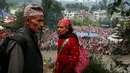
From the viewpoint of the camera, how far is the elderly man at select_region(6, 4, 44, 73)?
6.32 feet

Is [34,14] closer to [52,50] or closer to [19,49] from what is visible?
[19,49]

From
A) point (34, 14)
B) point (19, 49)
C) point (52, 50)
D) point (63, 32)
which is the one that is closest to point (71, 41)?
point (63, 32)

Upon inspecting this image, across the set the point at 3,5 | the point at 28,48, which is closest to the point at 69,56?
the point at 28,48

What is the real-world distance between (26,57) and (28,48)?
6 cm

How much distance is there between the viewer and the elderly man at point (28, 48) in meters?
1.93

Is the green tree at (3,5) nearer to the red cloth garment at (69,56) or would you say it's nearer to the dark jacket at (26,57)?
the red cloth garment at (69,56)

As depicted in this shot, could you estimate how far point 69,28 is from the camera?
313cm

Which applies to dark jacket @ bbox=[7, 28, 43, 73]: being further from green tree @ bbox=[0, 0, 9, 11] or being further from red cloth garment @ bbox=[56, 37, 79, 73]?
green tree @ bbox=[0, 0, 9, 11]

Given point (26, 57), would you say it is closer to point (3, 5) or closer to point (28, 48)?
point (28, 48)

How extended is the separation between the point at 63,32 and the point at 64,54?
223 millimetres

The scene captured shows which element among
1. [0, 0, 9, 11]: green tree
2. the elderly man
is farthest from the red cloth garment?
[0, 0, 9, 11]: green tree

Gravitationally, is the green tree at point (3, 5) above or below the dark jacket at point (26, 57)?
below

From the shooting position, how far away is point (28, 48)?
78.8 inches

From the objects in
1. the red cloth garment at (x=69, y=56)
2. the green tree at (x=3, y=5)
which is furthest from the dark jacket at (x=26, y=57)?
the green tree at (x=3, y=5)
